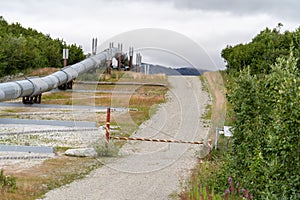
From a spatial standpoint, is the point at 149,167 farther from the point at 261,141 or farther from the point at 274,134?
the point at 274,134

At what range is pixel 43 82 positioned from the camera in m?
27.5

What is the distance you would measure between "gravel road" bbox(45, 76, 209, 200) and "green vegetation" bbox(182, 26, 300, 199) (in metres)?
0.67

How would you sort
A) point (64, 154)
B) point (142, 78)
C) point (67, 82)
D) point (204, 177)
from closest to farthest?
point (204, 177) → point (64, 154) → point (142, 78) → point (67, 82)

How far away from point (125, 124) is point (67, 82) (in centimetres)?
1151

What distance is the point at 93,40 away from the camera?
40.9m

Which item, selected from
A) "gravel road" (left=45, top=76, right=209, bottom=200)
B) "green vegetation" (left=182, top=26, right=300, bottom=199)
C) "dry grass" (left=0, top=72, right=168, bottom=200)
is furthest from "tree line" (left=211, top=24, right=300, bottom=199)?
"dry grass" (left=0, top=72, right=168, bottom=200)

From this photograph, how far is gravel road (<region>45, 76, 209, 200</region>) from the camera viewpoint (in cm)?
1058

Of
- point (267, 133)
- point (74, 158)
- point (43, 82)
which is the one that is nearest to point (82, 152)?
point (74, 158)

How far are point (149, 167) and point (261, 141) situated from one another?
19.2 ft

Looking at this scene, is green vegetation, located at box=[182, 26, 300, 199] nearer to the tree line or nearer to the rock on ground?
the tree line

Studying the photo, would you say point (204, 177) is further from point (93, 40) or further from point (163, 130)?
point (93, 40)

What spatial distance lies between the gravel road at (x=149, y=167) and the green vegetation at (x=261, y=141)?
67 centimetres

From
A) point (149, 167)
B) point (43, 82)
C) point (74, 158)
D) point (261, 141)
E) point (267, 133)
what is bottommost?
point (149, 167)

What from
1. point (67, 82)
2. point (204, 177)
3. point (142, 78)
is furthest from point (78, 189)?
point (67, 82)
